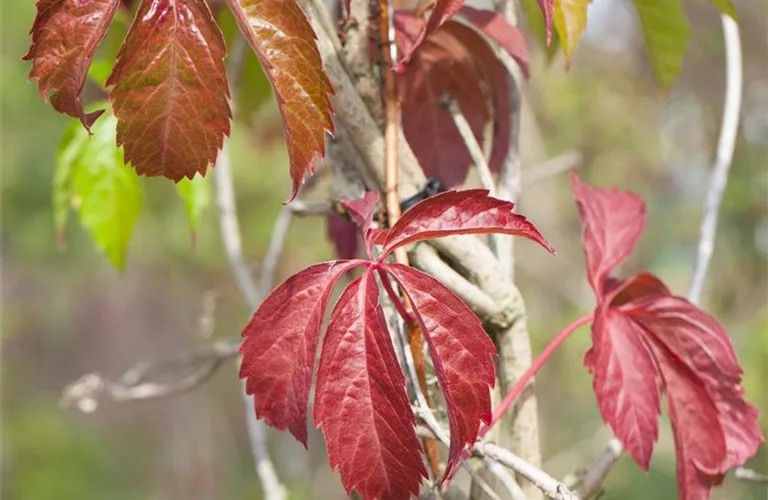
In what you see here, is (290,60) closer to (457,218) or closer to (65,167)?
(457,218)

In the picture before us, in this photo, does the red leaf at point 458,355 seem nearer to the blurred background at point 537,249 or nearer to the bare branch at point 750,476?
the bare branch at point 750,476

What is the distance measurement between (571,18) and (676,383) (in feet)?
0.88

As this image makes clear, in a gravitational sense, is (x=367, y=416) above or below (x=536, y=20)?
below

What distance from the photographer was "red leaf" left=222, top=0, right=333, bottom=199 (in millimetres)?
357

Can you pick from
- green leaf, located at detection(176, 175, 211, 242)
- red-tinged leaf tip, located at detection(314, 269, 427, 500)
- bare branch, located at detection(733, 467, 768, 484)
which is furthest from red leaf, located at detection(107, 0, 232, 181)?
bare branch, located at detection(733, 467, 768, 484)

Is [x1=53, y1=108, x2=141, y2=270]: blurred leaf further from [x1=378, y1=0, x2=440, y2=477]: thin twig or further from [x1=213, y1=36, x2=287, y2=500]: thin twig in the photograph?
[x1=378, y1=0, x2=440, y2=477]: thin twig

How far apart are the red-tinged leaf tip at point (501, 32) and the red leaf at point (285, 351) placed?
0.25 metres

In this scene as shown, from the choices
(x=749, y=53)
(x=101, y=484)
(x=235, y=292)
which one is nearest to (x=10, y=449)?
(x=101, y=484)

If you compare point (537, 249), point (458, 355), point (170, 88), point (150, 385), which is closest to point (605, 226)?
point (458, 355)

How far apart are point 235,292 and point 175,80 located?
394 cm

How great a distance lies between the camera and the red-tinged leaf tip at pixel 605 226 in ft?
1.75

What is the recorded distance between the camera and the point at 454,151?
1.94 ft

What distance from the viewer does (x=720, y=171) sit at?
2.37 feet

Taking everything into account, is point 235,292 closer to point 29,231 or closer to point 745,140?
point 29,231
